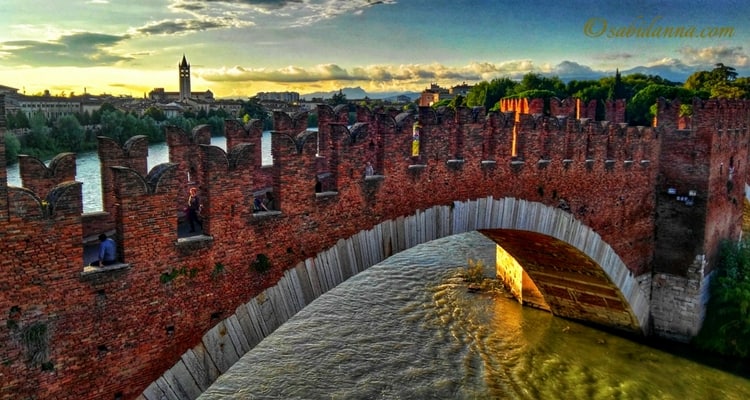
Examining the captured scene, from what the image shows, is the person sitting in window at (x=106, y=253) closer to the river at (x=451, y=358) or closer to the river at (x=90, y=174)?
the river at (x=451, y=358)

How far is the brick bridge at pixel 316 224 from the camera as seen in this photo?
19.8ft

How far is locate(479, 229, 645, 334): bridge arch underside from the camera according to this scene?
15172mm

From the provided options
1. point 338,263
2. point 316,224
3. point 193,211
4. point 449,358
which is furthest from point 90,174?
point 316,224

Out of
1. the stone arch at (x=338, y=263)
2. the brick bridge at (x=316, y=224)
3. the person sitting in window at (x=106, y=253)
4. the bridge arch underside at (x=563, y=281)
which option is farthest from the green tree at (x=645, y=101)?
the person sitting in window at (x=106, y=253)

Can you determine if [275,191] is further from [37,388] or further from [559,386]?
[559,386]

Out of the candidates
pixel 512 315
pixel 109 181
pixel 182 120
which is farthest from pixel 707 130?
pixel 182 120

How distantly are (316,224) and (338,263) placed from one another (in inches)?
32.3

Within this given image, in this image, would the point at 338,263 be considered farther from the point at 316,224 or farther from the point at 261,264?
the point at 261,264

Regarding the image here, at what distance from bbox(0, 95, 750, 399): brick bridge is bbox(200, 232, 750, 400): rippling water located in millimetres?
1610

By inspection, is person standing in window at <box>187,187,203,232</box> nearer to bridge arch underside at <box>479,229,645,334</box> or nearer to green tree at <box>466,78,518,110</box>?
bridge arch underside at <box>479,229,645,334</box>

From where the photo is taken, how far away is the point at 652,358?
16.1 meters

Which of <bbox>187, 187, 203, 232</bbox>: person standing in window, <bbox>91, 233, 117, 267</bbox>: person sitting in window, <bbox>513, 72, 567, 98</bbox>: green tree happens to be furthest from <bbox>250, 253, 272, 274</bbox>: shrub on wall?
<bbox>513, 72, 567, 98</bbox>: green tree

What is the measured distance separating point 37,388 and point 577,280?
14191 millimetres

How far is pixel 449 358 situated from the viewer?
1526 centimetres
